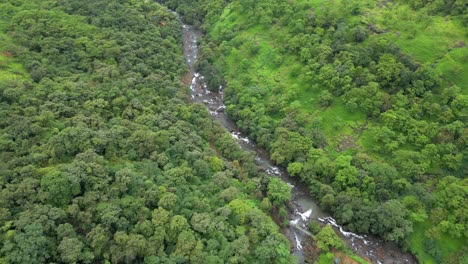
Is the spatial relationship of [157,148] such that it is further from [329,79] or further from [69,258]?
[329,79]

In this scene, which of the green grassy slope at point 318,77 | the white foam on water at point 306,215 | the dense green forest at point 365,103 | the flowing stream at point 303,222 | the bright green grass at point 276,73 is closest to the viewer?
the flowing stream at point 303,222

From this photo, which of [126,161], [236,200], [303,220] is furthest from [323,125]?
[126,161]

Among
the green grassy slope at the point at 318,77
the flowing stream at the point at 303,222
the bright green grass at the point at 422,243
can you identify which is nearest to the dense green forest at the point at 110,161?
the flowing stream at the point at 303,222

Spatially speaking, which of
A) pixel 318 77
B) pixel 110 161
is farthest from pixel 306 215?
pixel 110 161

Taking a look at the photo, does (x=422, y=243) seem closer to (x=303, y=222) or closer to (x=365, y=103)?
(x=303, y=222)

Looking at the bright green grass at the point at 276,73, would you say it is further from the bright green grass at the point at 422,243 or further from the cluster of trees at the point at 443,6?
the cluster of trees at the point at 443,6

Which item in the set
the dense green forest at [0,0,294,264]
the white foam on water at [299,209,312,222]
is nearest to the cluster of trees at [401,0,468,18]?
the white foam on water at [299,209,312,222]
